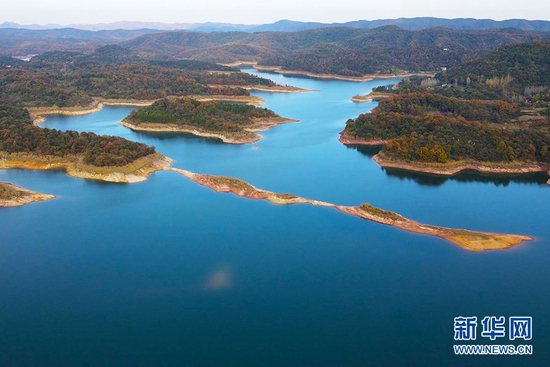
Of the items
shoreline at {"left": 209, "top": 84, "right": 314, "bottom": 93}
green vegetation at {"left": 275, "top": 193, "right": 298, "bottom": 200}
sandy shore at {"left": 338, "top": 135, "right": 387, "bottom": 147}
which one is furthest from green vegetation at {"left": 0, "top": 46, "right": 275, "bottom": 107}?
green vegetation at {"left": 275, "top": 193, "right": 298, "bottom": 200}

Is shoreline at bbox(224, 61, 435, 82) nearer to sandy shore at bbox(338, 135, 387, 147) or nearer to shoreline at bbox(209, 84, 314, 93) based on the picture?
shoreline at bbox(209, 84, 314, 93)

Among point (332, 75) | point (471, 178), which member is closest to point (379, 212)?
point (471, 178)

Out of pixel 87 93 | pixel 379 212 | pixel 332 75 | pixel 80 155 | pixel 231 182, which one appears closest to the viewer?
pixel 379 212

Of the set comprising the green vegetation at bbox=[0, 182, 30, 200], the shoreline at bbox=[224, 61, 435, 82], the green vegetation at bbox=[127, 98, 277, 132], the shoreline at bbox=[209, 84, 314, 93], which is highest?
the shoreline at bbox=[224, 61, 435, 82]

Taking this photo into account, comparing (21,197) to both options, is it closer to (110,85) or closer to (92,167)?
(92,167)

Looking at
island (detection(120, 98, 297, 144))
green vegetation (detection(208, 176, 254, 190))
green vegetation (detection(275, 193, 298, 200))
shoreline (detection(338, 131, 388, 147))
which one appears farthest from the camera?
island (detection(120, 98, 297, 144))

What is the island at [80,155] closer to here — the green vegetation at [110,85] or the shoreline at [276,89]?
the green vegetation at [110,85]

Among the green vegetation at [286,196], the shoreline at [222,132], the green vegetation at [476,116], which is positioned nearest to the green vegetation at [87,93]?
the shoreline at [222,132]
